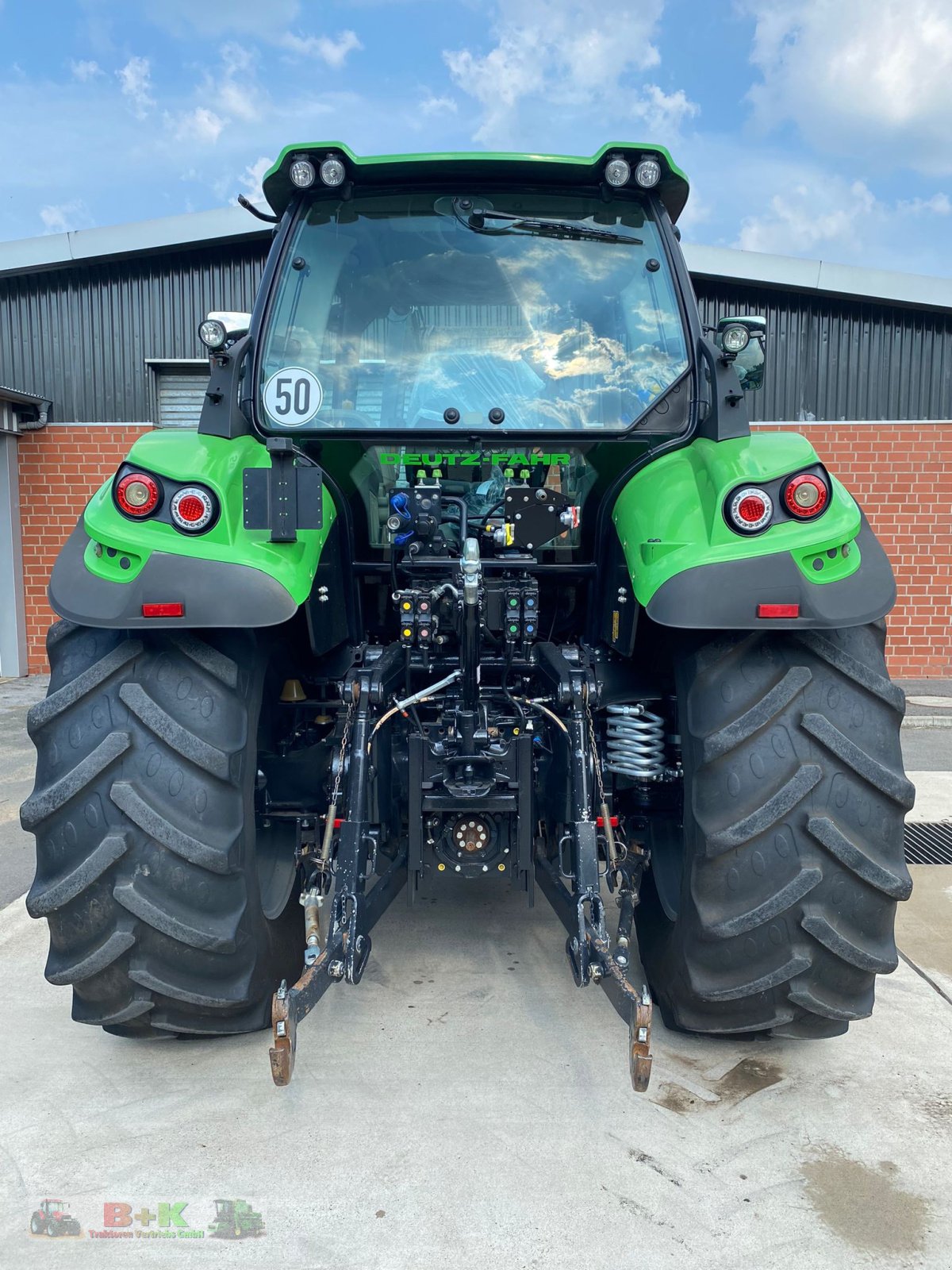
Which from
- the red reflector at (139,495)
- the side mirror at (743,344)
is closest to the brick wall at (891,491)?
the side mirror at (743,344)

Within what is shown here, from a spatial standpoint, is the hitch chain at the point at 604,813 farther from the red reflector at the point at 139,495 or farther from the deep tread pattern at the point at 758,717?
the red reflector at the point at 139,495

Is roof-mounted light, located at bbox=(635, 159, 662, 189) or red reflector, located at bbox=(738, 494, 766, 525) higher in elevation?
roof-mounted light, located at bbox=(635, 159, 662, 189)

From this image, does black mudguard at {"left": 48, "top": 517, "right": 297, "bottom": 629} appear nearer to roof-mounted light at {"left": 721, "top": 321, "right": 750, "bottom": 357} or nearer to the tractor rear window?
the tractor rear window

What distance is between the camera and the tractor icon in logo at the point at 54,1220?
2.04 m

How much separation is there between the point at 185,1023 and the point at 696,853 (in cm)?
146

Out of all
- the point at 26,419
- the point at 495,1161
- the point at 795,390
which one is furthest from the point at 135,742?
the point at 795,390

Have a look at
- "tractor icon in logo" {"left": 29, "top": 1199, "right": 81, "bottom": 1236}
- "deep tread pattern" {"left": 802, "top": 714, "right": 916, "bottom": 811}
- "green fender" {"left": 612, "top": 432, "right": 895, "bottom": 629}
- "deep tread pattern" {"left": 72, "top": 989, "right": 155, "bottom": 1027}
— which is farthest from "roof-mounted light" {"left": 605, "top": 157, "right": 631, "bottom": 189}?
"tractor icon in logo" {"left": 29, "top": 1199, "right": 81, "bottom": 1236}

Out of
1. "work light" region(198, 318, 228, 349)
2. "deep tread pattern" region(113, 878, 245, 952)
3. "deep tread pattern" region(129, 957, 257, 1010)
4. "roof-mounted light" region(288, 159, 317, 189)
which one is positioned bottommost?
"deep tread pattern" region(129, 957, 257, 1010)

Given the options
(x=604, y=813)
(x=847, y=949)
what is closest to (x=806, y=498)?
(x=604, y=813)

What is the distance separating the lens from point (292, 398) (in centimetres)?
294

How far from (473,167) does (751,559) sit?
5.28 feet

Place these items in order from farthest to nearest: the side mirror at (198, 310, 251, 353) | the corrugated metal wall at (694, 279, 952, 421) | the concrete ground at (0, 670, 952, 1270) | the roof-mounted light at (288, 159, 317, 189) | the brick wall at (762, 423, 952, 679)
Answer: the corrugated metal wall at (694, 279, 952, 421) → the brick wall at (762, 423, 952, 679) → the side mirror at (198, 310, 251, 353) → the roof-mounted light at (288, 159, 317, 189) → the concrete ground at (0, 670, 952, 1270)

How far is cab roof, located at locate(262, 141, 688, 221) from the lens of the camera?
2895 mm

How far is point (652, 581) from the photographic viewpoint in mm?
2404
